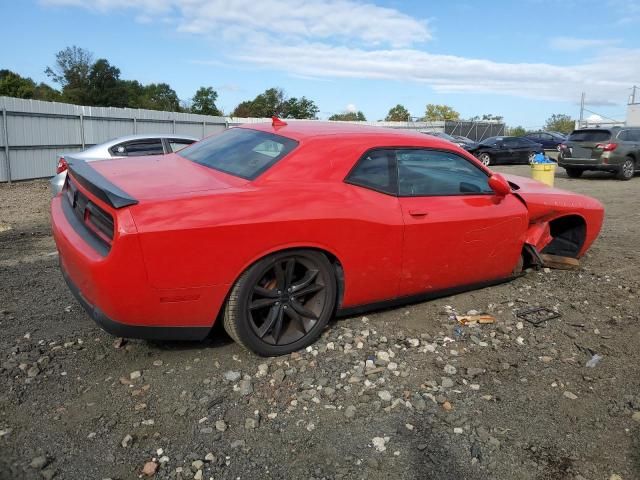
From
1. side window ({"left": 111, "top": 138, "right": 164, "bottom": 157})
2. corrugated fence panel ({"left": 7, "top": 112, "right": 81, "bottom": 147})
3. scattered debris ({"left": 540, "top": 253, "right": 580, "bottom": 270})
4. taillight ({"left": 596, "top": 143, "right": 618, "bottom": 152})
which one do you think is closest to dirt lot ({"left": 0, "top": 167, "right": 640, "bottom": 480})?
scattered debris ({"left": 540, "top": 253, "right": 580, "bottom": 270})

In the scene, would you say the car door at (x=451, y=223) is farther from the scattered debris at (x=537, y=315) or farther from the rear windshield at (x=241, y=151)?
the rear windshield at (x=241, y=151)

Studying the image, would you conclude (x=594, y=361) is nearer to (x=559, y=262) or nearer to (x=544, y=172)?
(x=559, y=262)

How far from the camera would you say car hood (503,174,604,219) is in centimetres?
475

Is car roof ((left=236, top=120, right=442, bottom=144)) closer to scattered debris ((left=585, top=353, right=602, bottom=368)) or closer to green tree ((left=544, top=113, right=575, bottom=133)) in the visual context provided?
scattered debris ((left=585, top=353, right=602, bottom=368))

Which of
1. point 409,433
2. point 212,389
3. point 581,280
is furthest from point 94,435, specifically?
point 581,280

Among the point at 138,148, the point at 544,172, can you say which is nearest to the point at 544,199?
the point at 544,172

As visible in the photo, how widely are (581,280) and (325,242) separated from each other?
3061mm

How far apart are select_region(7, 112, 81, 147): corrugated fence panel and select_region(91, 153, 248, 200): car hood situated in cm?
1136

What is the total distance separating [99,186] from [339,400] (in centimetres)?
183

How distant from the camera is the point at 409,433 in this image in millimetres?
2750

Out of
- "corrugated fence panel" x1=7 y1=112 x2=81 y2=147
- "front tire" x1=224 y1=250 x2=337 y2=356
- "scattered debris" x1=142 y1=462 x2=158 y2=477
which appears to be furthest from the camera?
"corrugated fence panel" x1=7 y1=112 x2=81 y2=147

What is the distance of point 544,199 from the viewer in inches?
191

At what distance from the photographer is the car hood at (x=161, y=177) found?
3102 mm

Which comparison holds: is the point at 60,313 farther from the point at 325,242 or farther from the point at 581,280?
the point at 581,280
